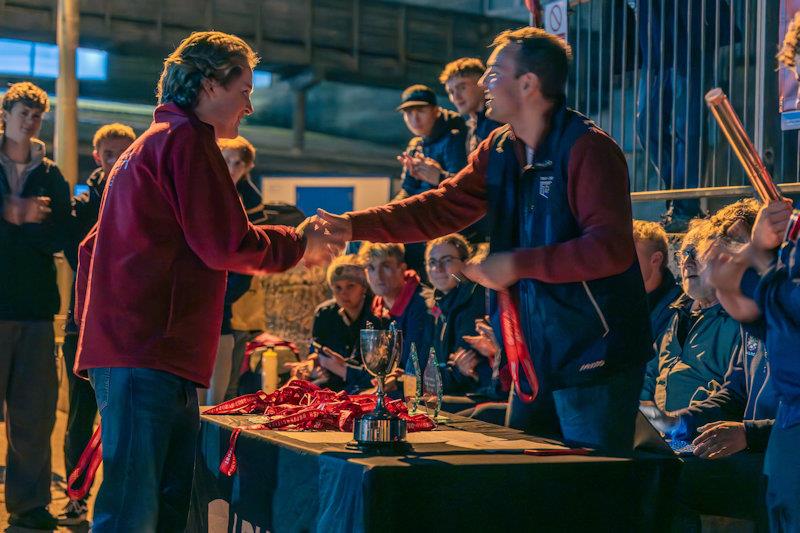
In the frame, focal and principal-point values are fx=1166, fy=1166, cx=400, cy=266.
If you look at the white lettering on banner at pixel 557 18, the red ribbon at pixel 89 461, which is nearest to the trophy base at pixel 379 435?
the red ribbon at pixel 89 461

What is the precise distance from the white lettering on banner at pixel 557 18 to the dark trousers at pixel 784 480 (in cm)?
481

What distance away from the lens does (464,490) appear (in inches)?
108

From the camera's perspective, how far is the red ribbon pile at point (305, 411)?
3.43 metres

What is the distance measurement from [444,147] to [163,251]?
14.2ft

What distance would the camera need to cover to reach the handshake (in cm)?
353

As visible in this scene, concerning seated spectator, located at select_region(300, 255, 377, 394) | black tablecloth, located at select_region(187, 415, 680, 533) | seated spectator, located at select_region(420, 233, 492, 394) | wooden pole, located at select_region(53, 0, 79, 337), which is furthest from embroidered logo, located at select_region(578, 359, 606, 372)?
wooden pole, located at select_region(53, 0, 79, 337)

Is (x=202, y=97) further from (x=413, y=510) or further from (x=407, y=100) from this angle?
(x=407, y=100)

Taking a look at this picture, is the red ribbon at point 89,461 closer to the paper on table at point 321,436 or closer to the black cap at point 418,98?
the paper on table at point 321,436

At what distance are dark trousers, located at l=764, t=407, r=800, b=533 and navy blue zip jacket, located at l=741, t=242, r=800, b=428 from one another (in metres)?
0.04

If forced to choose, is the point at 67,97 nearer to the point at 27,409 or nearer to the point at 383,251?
the point at 383,251

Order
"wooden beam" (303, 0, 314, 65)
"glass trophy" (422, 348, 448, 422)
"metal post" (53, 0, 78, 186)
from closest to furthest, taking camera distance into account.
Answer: "glass trophy" (422, 348, 448, 422), "metal post" (53, 0, 78, 186), "wooden beam" (303, 0, 314, 65)

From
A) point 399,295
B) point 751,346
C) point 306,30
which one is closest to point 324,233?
point 751,346

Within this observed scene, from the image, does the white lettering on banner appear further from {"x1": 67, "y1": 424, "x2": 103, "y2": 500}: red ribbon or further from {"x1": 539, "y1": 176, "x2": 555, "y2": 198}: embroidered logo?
{"x1": 67, "y1": 424, "x2": 103, "y2": 500}: red ribbon

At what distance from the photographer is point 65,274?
896 centimetres
